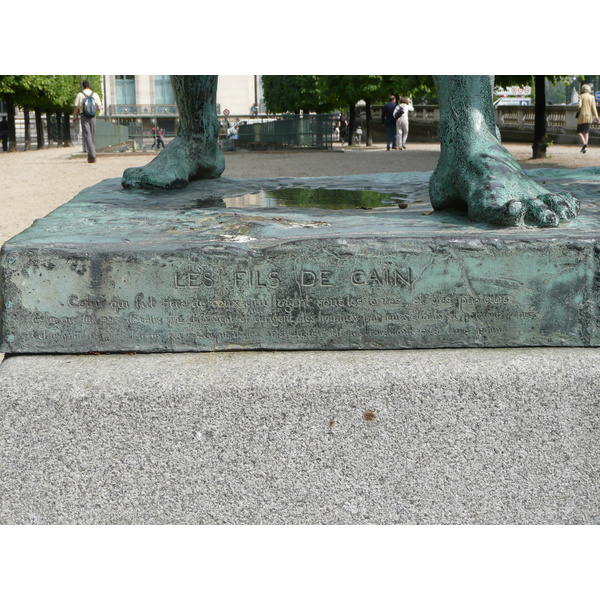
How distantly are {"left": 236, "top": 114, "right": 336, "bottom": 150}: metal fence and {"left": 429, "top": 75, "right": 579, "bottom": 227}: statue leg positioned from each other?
2286 centimetres

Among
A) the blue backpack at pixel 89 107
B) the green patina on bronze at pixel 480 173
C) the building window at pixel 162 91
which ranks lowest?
the green patina on bronze at pixel 480 173

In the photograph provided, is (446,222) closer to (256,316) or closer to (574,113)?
(256,316)

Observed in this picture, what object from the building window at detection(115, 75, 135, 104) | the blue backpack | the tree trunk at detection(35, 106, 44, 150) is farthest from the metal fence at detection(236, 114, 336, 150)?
the building window at detection(115, 75, 135, 104)

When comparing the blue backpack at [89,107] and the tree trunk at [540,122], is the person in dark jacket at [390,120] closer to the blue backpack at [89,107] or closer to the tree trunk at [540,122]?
the tree trunk at [540,122]

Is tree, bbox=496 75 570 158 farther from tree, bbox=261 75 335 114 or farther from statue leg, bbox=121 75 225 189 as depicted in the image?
tree, bbox=261 75 335 114

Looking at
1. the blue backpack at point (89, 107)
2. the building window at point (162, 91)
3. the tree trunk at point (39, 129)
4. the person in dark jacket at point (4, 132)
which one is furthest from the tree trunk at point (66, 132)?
the blue backpack at point (89, 107)

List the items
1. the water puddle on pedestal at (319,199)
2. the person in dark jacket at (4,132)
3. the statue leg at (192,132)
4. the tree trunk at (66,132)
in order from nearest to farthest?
1. the water puddle on pedestal at (319,199)
2. the statue leg at (192,132)
3. the person in dark jacket at (4,132)
4. the tree trunk at (66,132)

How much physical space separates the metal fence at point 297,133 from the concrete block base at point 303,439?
77.2 ft

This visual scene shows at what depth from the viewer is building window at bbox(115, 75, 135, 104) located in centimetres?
5800

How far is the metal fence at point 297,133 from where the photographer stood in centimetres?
2547

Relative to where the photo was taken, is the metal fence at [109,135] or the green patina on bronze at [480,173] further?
the metal fence at [109,135]

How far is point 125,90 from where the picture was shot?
58.1 m

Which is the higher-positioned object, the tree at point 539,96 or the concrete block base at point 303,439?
the tree at point 539,96

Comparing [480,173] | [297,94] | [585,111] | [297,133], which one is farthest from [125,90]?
[480,173]
